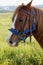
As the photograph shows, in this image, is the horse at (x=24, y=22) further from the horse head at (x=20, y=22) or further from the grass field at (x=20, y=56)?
the grass field at (x=20, y=56)

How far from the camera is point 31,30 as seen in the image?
552 centimetres

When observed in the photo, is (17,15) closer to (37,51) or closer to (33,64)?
(33,64)

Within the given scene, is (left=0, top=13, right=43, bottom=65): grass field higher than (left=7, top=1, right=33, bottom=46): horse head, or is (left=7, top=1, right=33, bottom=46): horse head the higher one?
(left=7, top=1, right=33, bottom=46): horse head

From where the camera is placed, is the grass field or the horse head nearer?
the horse head

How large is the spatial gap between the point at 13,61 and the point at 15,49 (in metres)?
0.92

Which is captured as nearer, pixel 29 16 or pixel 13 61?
pixel 29 16

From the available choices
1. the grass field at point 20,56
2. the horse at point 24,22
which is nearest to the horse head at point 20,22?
the horse at point 24,22

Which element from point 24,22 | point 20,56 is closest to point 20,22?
point 24,22

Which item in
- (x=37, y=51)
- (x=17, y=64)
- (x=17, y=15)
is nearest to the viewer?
(x=17, y=15)

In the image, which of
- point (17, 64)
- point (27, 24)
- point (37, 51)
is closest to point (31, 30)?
point (27, 24)

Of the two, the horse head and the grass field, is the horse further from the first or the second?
the grass field

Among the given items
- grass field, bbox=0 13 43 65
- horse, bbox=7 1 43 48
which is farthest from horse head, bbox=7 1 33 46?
grass field, bbox=0 13 43 65

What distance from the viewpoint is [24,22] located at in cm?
543

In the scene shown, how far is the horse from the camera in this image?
5438 millimetres
